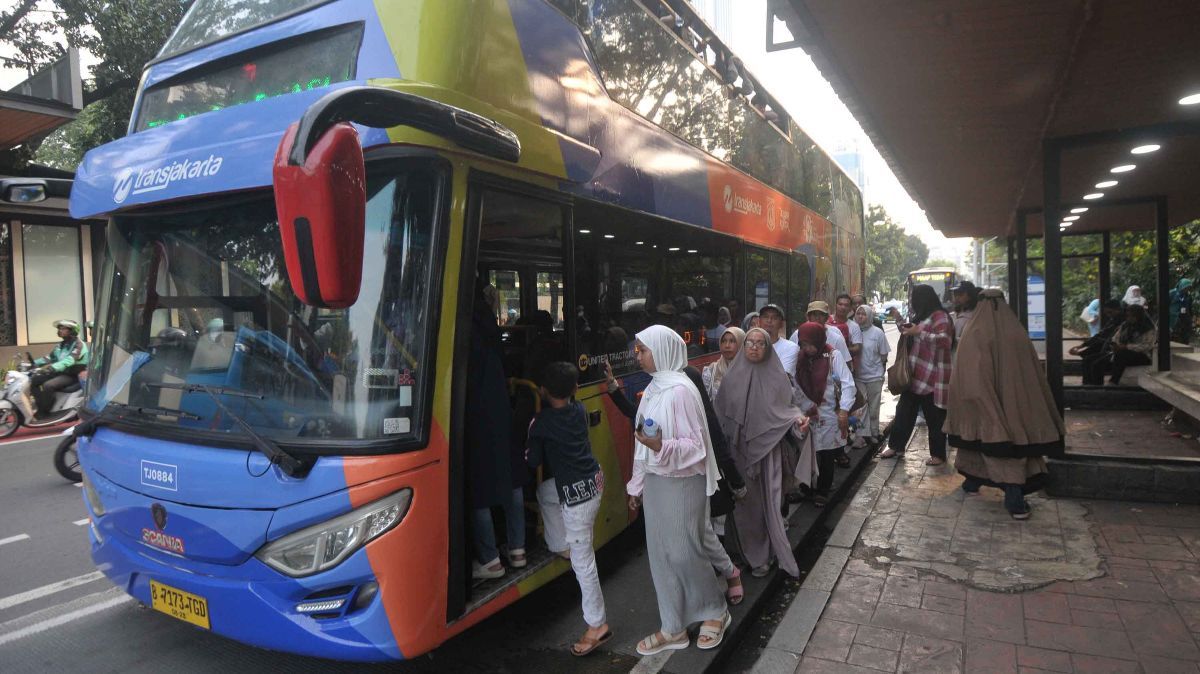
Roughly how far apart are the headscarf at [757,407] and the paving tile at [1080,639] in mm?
1670

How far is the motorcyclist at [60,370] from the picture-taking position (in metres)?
10.0

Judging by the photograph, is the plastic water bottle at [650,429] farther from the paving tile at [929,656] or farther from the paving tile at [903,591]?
the paving tile at [903,591]

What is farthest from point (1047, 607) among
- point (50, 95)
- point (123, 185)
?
point (50, 95)

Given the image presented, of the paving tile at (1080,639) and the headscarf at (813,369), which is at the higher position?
the headscarf at (813,369)

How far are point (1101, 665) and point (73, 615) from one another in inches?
223

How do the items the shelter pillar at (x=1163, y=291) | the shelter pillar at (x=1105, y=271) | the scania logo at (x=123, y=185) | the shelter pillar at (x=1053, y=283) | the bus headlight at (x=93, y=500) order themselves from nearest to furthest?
1. the scania logo at (x=123, y=185)
2. the bus headlight at (x=93, y=500)
3. the shelter pillar at (x=1053, y=283)
4. the shelter pillar at (x=1163, y=291)
5. the shelter pillar at (x=1105, y=271)

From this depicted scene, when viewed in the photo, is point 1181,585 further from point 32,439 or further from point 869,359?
point 32,439

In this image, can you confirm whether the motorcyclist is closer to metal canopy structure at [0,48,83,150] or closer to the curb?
metal canopy structure at [0,48,83,150]

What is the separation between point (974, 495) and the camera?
21.3 feet

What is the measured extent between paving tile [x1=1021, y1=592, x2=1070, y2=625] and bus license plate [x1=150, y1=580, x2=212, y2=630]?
4.26 m

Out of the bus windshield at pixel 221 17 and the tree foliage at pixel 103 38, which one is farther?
the tree foliage at pixel 103 38

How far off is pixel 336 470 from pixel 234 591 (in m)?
0.73

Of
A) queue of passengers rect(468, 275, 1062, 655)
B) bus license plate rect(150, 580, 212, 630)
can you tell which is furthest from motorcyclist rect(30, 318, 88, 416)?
queue of passengers rect(468, 275, 1062, 655)

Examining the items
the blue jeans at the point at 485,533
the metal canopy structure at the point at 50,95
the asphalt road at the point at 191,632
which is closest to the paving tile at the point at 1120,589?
the asphalt road at the point at 191,632
